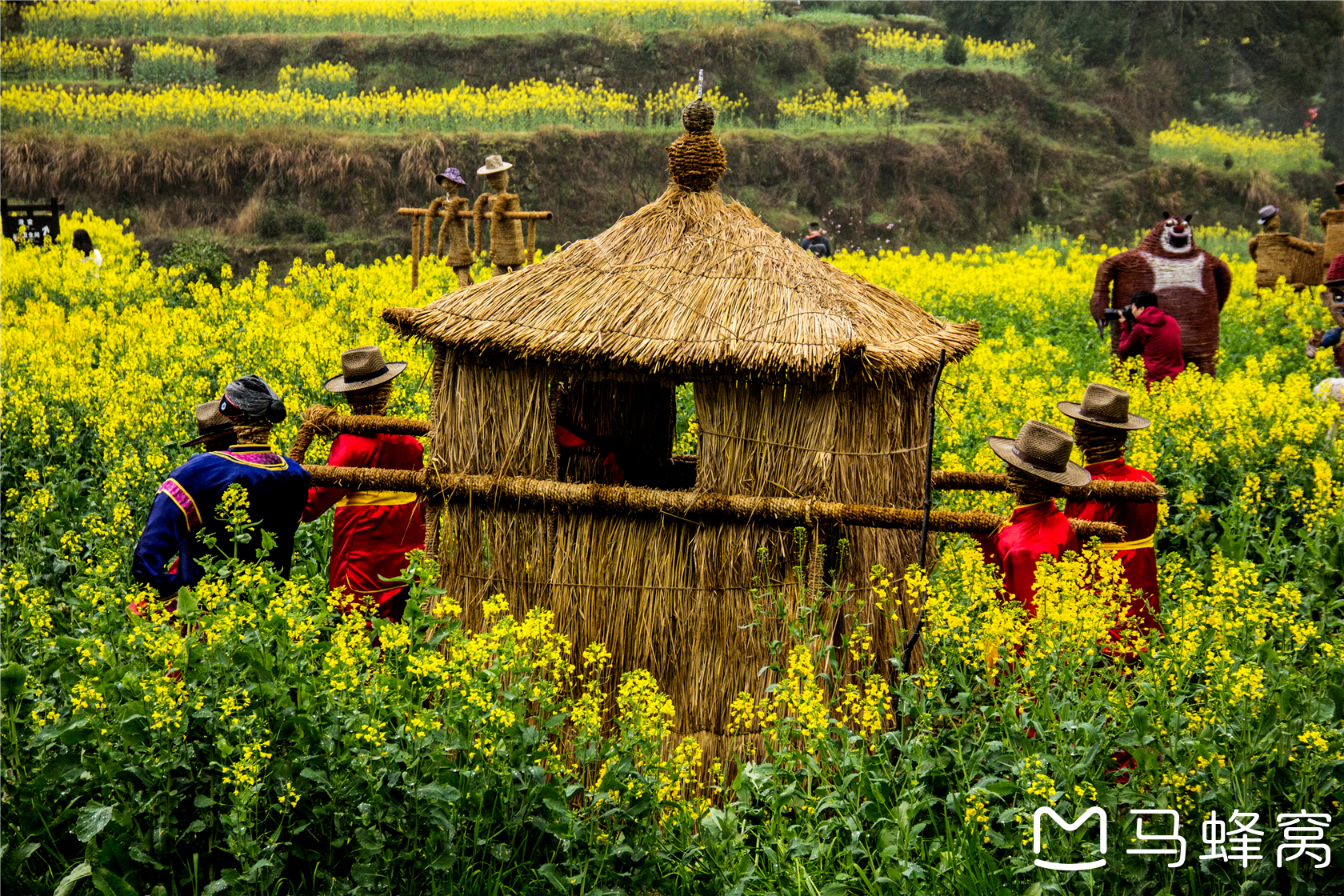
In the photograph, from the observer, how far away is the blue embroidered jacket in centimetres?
478

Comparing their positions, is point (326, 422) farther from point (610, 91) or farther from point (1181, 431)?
point (610, 91)

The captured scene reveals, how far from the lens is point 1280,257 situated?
16031mm

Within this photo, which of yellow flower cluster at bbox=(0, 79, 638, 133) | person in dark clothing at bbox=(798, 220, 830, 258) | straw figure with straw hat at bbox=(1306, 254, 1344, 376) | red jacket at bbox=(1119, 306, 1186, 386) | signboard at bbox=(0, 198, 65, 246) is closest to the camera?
red jacket at bbox=(1119, 306, 1186, 386)

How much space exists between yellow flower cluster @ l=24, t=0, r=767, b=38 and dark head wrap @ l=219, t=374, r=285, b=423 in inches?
1216

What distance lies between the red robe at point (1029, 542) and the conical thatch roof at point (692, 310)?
762mm

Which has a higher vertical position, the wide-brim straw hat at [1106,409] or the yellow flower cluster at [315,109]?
the yellow flower cluster at [315,109]

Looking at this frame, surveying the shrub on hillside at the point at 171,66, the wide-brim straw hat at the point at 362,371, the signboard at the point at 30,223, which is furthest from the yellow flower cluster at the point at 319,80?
the wide-brim straw hat at the point at 362,371

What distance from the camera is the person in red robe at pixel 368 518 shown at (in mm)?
5609

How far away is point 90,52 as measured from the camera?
3122cm

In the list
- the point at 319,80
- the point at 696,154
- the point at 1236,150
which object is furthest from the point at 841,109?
the point at 696,154

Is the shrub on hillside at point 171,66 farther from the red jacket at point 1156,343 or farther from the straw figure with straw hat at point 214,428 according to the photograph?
the straw figure with straw hat at point 214,428

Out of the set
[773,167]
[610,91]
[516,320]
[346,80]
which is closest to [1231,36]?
[773,167]

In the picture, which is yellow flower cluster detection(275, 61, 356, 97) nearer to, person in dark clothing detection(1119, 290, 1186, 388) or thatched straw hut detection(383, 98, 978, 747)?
person in dark clothing detection(1119, 290, 1186, 388)

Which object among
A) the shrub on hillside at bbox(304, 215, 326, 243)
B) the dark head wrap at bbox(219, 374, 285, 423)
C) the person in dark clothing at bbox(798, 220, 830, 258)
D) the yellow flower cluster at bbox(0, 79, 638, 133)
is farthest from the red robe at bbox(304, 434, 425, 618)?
the yellow flower cluster at bbox(0, 79, 638, 133)
